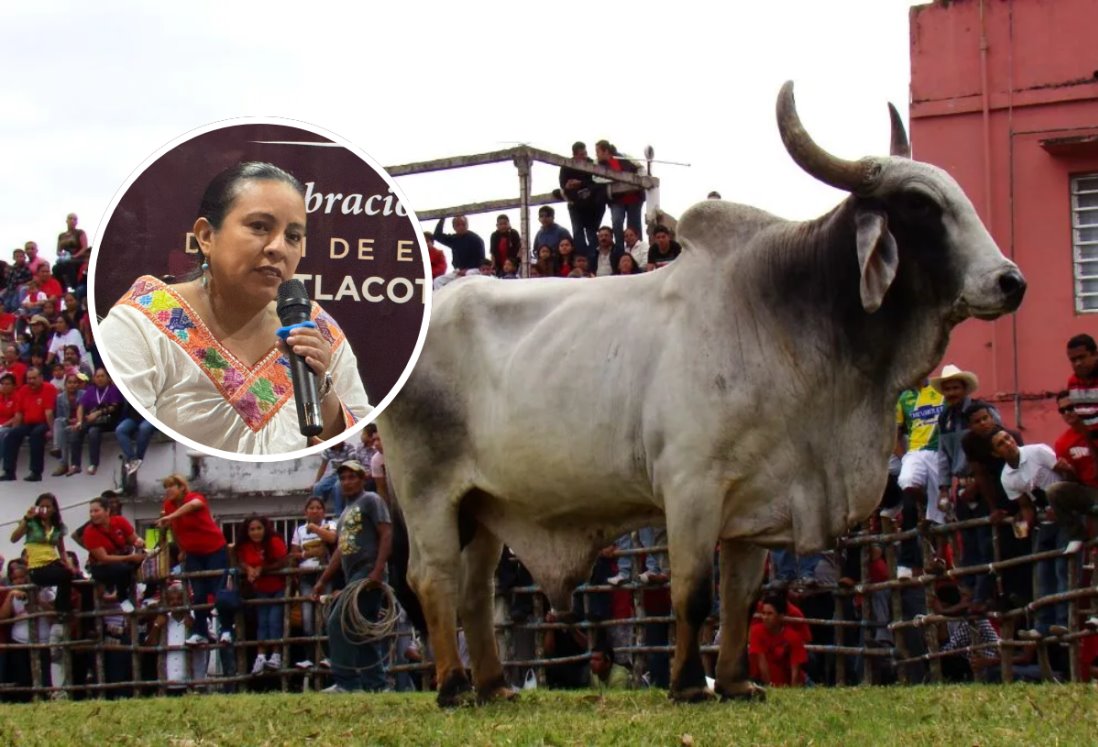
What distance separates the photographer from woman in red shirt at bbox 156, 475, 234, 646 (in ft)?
54.9

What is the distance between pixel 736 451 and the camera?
347 inches

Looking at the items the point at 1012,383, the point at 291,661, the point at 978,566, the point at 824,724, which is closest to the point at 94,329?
the point at 824,724

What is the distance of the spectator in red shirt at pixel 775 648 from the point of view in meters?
12.9

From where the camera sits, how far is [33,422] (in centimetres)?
2445

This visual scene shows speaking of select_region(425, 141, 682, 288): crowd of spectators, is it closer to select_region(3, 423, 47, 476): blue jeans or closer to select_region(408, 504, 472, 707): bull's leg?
select_region(3, 423, 47, 476): blue jeans

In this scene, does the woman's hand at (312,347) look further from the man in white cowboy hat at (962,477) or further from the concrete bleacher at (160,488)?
the concrete bleacher at (160,488)

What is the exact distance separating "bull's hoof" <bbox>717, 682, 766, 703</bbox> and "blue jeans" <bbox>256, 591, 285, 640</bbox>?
8.05m

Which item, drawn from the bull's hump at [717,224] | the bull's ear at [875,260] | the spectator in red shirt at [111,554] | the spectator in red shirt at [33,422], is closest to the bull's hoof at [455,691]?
the bull's hump at [717,224]

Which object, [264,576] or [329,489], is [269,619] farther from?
[329,489]

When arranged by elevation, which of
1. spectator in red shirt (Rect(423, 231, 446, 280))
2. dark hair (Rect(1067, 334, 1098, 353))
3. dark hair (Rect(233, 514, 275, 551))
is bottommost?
dark hair (Rect(233, 514, 275, 551))

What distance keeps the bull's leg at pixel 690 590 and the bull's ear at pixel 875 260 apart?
137 cm

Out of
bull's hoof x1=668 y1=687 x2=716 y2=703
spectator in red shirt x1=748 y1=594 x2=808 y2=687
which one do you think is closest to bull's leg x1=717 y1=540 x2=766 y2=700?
bull's hoof x1=668 y1=687 x2=716 y2=703

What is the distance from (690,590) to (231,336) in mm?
3084

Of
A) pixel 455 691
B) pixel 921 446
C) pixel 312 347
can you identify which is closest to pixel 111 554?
pixel 921 446
